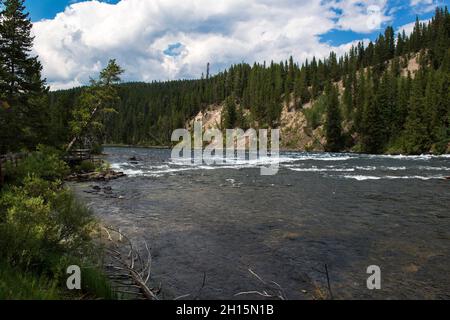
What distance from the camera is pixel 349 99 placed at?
122m

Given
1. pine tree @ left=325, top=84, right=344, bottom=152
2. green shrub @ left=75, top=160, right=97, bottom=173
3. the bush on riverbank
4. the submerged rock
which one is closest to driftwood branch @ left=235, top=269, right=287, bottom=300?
the bush on riverbank

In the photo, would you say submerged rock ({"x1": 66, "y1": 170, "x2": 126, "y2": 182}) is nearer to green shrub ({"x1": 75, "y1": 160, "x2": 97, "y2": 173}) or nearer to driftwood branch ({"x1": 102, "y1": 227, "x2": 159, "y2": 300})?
green shrub ({"x1": 75, "y1": 160, "x2": 97, "y2": 173})

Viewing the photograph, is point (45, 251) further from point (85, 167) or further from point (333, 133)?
point (333, 133)

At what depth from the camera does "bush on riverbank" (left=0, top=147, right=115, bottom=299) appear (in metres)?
6.17

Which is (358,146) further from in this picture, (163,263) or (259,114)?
(163,263)

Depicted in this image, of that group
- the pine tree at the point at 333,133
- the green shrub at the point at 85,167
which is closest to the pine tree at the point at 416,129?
the pine tree at the point at 333,133

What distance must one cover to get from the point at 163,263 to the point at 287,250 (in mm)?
4844

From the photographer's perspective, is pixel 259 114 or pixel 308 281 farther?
pixel 259 114

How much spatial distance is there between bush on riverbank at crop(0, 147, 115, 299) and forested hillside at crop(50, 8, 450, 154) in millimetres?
28982

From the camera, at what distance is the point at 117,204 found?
2222 centimetres
